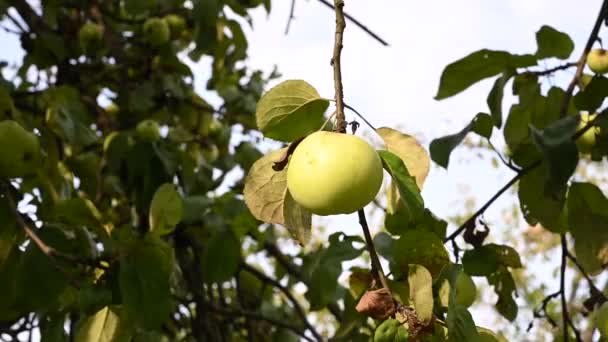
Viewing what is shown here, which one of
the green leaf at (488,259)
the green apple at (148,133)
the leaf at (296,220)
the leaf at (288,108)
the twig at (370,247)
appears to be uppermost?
the green apple at (148,133)

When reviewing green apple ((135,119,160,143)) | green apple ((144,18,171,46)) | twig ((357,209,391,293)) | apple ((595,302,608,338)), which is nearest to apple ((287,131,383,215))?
twig ((357,209,391,293))

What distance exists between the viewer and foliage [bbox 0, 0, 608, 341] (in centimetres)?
126

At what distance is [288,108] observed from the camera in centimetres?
126

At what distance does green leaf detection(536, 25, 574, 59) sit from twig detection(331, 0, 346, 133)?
89 centimetres

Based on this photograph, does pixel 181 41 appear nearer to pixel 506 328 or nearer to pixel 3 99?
pixel 3 99

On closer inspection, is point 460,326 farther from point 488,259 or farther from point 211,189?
point 211,189

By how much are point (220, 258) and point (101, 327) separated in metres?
1.04

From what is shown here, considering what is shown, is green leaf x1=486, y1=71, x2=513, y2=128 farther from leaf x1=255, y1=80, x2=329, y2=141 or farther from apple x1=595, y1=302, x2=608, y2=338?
leaf x1=255, y1=80, x2=329, y2=141

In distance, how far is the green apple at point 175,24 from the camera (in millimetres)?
3408

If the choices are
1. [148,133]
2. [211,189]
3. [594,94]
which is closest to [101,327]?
[594,94]

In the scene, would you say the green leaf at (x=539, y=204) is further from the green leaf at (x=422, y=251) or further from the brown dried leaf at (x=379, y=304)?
the brown dried leaf at (x=379, y=304)

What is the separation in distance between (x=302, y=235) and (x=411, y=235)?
9.5 inches

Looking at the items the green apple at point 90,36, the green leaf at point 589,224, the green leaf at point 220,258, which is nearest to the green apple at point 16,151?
the green leaf at point 220,258

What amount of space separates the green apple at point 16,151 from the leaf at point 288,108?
0.82 metres
